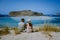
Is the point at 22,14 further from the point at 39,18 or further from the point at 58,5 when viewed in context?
the point at 58,5

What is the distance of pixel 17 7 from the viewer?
1.90 metres

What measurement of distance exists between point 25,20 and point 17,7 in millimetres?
207

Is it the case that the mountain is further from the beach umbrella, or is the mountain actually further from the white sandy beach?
the beach umbrella

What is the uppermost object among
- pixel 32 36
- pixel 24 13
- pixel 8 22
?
pixel 24 13

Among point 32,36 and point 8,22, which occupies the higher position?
point 8,22

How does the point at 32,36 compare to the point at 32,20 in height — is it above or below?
below

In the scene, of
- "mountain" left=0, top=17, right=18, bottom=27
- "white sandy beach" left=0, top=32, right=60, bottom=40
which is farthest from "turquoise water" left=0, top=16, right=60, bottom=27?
"white sandy beach" left=0, top=32, right=60, bottom=40

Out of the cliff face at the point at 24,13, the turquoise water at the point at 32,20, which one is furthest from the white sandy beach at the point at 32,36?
the cliff face at the point at 24,13

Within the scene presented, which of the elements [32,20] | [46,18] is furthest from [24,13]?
[46,18]

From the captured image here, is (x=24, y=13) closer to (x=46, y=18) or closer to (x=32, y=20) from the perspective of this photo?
(x=32, y=20)

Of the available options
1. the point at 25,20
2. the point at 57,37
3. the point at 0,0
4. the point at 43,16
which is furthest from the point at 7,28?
the point at 57,37

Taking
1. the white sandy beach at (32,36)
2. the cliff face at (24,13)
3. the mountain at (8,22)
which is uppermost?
the cliff face at (24,13)

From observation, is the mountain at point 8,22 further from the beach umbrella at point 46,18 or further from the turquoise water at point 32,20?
the beach umbrella at point 46,18

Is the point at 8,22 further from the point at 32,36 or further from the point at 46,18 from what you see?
the point at 46,18
